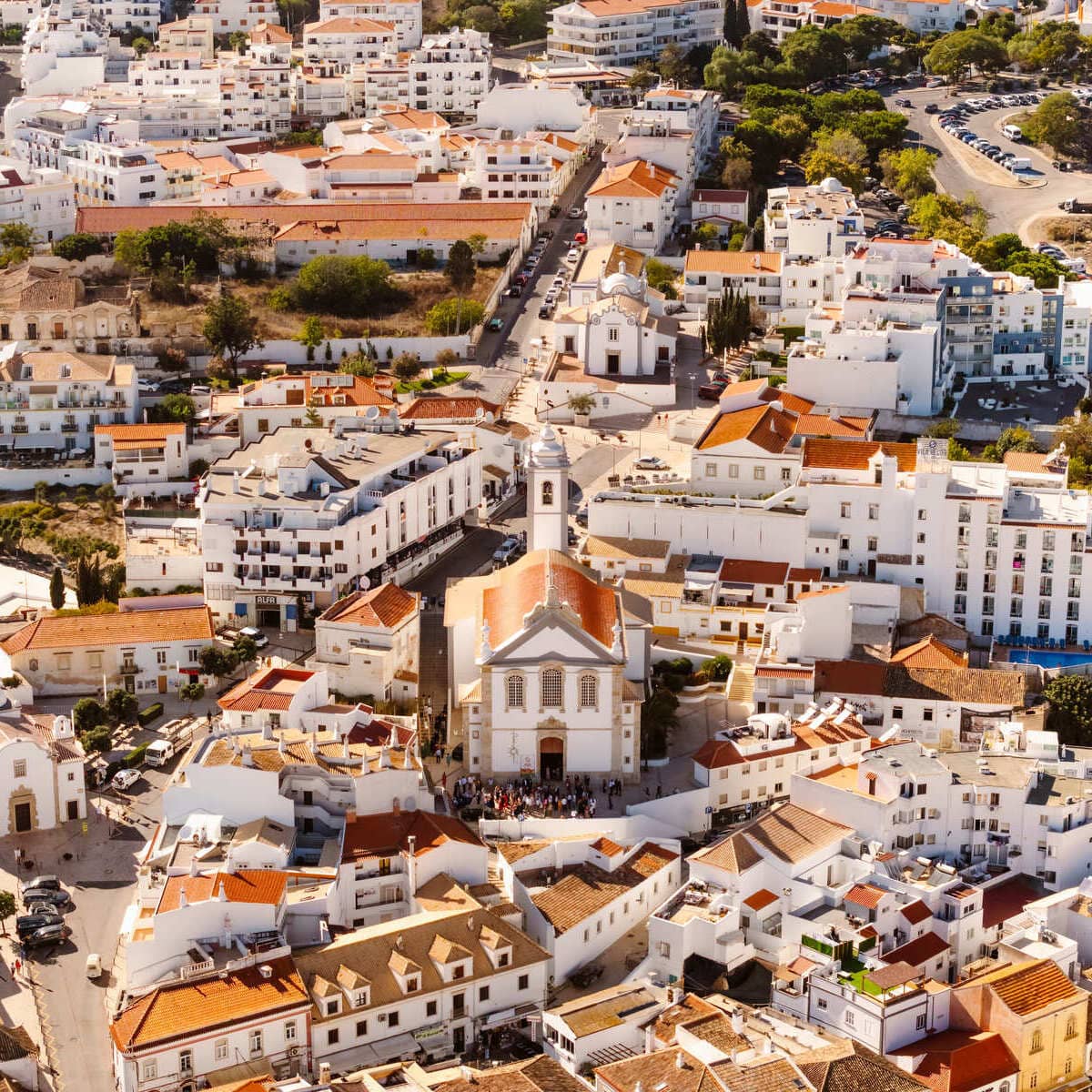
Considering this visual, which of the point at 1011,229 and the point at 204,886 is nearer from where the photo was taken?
the point at 204,886

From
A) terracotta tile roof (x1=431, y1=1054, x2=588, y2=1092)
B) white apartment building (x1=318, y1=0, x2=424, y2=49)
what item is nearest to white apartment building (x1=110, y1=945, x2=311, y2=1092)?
terracotta tile roof (x1=431, y1=1054, x2=588, y2=1092)

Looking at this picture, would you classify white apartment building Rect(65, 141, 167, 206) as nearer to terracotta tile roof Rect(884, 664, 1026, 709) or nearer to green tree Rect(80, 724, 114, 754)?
green tree Rect(80, 724, 114, 754)

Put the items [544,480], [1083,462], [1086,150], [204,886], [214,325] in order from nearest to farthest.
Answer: [204,886] → [544,480] → [1083,462] → [214,325] → [1086,150]

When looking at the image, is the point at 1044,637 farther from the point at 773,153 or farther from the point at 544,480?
the point at 773,153

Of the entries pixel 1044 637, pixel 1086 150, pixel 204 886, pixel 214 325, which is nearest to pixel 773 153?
pixel 1086 150

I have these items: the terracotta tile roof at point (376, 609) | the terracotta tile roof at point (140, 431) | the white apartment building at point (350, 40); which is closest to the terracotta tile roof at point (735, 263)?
the terracotta tile roof at point (140, 431)

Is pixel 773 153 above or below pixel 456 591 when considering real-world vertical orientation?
above

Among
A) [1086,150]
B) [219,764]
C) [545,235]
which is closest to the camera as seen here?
[219,764]
